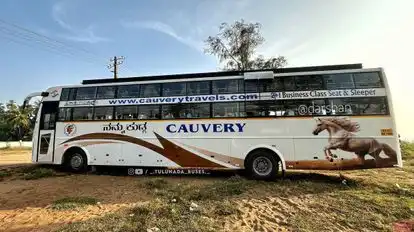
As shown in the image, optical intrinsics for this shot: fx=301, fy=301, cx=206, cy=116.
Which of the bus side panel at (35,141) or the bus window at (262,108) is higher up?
the bus window at (262,108)

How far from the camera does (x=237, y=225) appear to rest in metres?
6.41

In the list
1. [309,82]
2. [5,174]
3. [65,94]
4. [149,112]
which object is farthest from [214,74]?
[5,174]

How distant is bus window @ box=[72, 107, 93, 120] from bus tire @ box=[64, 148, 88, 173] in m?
1.39

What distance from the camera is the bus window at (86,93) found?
12.9m

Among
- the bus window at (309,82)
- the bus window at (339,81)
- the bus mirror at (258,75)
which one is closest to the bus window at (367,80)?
the bus window at (339,81)

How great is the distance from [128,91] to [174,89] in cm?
Result: 200

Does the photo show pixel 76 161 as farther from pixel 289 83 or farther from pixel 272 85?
pixel 289 83

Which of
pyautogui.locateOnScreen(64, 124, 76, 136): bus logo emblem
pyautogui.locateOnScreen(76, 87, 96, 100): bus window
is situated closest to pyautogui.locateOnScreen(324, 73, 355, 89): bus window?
pyautogui.locateOnScreen(76, 87, 96, 100): bus window

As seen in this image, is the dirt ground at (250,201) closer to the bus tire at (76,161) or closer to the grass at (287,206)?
the grass at (287,206)

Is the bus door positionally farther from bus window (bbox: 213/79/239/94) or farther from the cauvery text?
bus window (bbox: 213/79/239/94)

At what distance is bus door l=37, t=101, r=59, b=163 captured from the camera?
13.2m

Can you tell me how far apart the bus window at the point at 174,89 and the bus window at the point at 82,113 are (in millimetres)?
3407

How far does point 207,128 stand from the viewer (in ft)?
37.7

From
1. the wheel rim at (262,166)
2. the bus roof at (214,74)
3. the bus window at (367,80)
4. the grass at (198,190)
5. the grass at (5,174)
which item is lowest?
the grass at (198,190)
